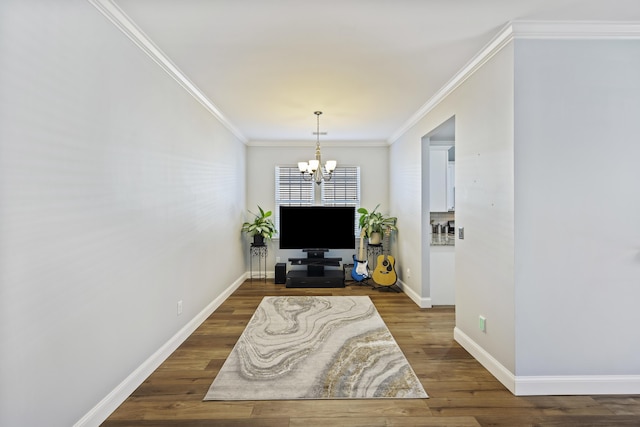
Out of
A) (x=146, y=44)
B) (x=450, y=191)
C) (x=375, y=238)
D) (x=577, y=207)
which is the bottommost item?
(x=375, y=238)

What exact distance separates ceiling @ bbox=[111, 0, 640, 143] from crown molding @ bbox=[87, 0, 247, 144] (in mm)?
39

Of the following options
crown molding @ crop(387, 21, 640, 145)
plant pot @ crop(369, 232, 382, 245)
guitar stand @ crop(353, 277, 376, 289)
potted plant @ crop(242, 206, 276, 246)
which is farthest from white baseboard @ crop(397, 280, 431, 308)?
crown molding @ crop(387, 21, 640, 145)

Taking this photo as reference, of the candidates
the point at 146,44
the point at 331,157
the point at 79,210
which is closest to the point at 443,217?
the point at 331,157

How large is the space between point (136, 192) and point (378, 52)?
6.95 ft

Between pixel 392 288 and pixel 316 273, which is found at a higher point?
pixel 316 273

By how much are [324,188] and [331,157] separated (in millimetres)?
→ 586

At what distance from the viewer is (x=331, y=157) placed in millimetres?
6184

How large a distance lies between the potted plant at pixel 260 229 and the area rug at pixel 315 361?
1823 millimetres

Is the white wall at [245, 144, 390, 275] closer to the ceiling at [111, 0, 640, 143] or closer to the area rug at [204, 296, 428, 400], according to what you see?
the ceiling at [111, 0, 640, 143]

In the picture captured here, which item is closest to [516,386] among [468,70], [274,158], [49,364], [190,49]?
[468,70]

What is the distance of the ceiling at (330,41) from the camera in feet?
6.82

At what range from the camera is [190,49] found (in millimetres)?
2611

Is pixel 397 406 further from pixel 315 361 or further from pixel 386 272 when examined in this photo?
pixel 386 272

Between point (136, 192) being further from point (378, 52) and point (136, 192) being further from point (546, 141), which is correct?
point (546, 141)
